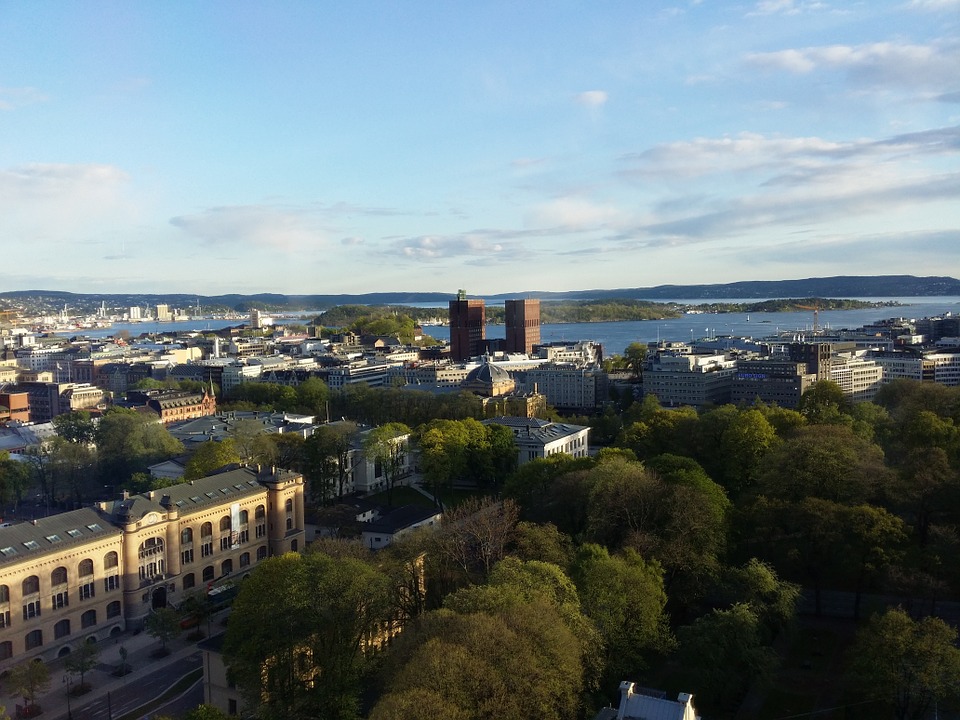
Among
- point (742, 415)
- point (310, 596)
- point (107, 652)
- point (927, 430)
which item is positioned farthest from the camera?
point (742, 415)

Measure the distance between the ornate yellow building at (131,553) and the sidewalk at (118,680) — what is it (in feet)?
3.65

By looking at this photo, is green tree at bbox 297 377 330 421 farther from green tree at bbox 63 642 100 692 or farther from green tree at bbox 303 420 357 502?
green tree at bbox 63 642 100 692

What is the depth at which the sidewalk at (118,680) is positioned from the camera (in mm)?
19625

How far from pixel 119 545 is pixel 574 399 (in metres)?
50.0

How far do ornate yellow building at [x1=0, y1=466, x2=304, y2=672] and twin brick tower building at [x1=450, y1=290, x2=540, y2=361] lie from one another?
222 ft

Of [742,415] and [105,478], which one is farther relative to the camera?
[105,478]

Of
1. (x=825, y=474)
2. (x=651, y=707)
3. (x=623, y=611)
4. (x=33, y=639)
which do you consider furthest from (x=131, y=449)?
(x=651, y=707)

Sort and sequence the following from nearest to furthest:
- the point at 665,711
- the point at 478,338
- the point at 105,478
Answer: the point at 665,711 → the point at 105,478 → the point at 478,338

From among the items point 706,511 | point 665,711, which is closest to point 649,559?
point 706,511

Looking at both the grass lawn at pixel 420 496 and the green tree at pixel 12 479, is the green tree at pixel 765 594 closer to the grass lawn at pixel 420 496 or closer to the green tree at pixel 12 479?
the grass lawn at pixel 420 496

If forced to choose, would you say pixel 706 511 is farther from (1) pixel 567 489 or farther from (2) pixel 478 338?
(2) pixel 478 338

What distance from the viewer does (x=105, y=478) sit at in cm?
4044

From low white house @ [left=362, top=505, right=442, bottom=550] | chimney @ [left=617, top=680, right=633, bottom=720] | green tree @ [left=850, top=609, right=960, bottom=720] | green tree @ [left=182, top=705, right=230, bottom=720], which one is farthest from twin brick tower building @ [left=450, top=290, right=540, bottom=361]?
chimney @ [left=617, top=680, right=633, bottom=720]

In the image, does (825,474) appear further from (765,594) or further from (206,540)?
(206,540)
